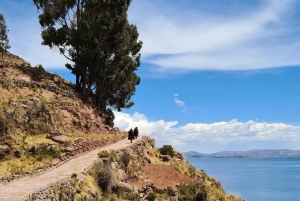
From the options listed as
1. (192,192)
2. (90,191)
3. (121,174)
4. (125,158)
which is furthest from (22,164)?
(192,192)

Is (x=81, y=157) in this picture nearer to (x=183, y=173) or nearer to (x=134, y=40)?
(x=183, y=173)

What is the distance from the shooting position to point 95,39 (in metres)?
43.5

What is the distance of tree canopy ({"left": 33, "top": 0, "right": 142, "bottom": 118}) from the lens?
4347 centimetres

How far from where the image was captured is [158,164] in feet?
110

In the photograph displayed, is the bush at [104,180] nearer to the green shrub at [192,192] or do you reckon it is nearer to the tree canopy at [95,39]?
the green shrub at [192,192]

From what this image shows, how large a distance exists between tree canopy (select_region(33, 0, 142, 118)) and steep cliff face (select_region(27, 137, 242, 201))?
14.4 meters

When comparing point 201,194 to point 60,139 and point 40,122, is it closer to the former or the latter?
point 60,139

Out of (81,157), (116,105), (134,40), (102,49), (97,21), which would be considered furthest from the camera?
(116,105)

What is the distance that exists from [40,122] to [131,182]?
12.4m

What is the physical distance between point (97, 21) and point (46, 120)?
16021 millimetres

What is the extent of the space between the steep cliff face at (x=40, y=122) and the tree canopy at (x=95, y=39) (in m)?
3.88

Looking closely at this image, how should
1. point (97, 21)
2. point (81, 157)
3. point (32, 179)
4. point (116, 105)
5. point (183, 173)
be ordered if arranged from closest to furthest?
1. point (32, 179)
2. point (81, 157)
3. point (183, 173)
4. point (97, 21)
5. point (116, 105)

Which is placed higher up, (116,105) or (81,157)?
(116,105)

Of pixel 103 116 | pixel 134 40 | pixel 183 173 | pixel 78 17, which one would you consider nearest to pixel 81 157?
pixel 183 173
